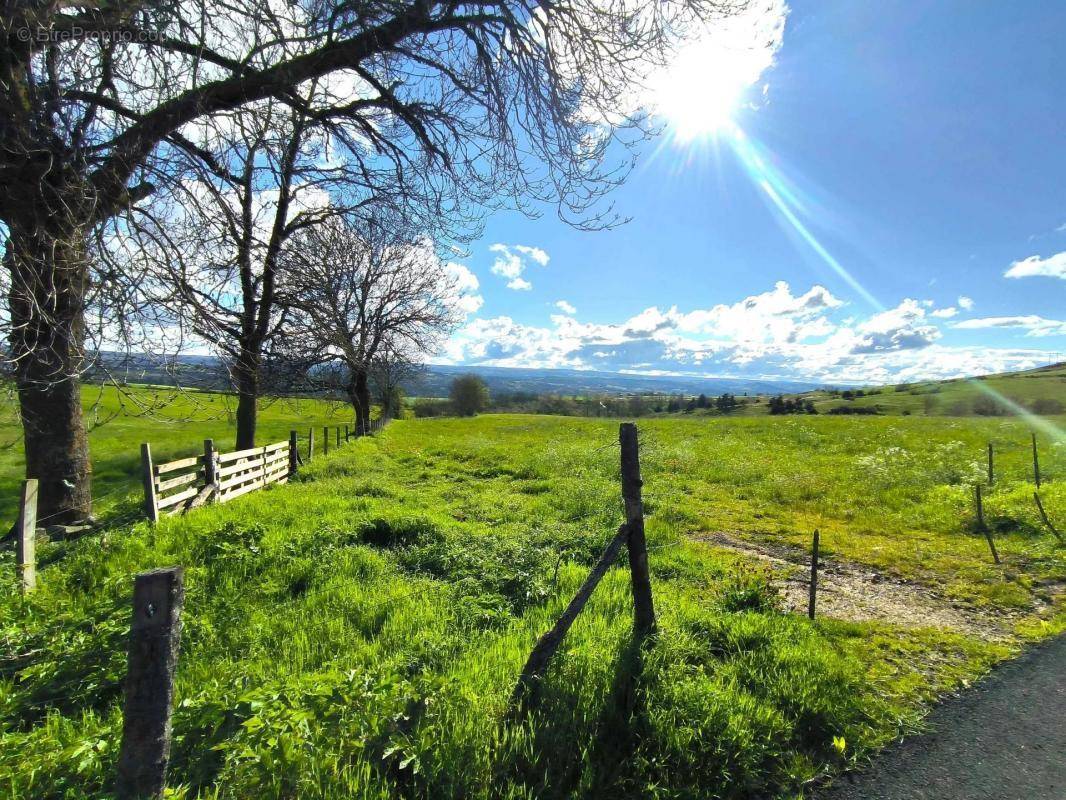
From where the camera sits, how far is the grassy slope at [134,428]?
4.70 meters

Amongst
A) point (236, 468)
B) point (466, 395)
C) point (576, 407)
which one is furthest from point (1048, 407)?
point (236, 468)

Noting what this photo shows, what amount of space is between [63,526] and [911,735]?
37.0 ft

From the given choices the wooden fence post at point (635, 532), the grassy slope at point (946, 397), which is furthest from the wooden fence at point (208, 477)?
the grassy slope at point (946, 397)

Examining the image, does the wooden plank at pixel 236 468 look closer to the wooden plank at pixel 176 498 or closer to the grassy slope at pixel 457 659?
the wooden plank at pixel 176 498

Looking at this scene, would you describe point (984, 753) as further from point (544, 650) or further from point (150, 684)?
point (150, 684)

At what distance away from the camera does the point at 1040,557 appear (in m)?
7.95

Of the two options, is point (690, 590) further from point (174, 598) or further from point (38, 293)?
point (38, 293)

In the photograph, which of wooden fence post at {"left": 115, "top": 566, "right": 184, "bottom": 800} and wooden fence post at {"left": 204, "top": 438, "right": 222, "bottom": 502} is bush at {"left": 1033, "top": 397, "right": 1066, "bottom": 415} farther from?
wooden fence post at {"left": 115, "top": 566, "right": 184, "bottom": 800}

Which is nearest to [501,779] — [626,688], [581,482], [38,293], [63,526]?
[626,688]

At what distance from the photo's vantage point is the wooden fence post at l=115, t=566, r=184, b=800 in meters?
2.03

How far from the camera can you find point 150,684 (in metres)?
2.10

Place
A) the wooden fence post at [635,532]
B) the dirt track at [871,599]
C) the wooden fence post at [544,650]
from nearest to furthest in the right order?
1. the wooden fence post at [544,650]
2. the wooden fence post at [635,532]
3. the dirt track at [871,599]

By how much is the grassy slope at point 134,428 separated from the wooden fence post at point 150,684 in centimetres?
280

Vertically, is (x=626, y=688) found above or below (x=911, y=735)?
above
